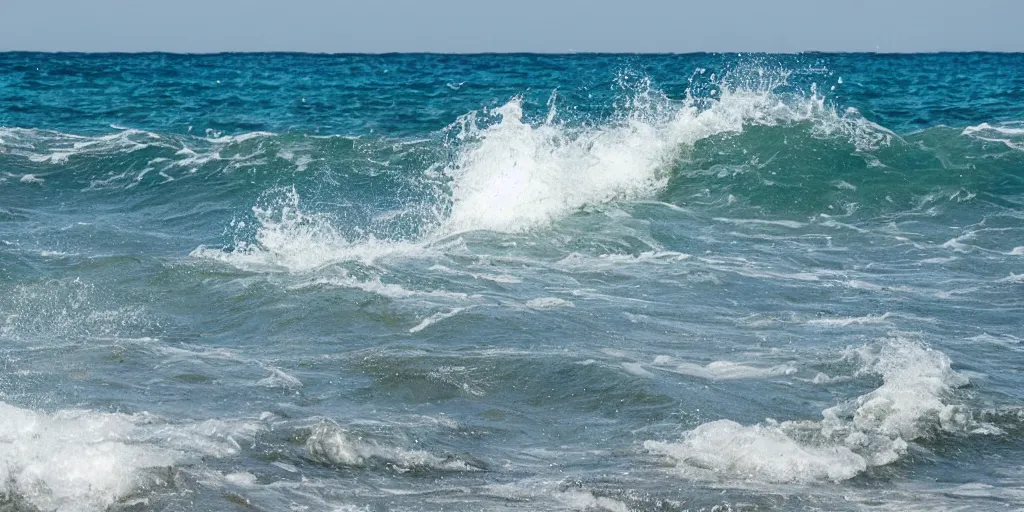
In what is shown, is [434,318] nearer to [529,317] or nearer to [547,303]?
[529,317]

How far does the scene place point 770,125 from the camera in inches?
615

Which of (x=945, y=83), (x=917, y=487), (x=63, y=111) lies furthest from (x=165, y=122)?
(x=945, y=83)

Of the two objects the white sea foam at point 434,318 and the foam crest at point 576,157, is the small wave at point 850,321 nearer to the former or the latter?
the white sea foam at point 434,318

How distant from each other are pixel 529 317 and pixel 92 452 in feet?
11.4

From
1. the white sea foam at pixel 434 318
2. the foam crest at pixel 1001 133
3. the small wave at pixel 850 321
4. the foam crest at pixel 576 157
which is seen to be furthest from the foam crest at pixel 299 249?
the foam crest at pixel 1001 133

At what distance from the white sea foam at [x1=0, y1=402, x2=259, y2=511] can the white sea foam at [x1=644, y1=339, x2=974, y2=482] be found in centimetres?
206

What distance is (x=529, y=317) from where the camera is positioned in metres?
7.39

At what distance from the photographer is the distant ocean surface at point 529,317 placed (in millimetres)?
4676

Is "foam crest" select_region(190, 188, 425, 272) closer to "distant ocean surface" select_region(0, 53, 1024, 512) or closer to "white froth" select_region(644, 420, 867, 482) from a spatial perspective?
"distant ocean surface" select_region(0, 53, 1024, 512)

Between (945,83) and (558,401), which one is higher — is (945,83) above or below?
above

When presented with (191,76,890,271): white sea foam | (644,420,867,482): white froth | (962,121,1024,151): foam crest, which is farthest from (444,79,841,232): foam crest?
(644,420,867,482): white froth

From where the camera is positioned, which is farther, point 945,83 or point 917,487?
point 945,83

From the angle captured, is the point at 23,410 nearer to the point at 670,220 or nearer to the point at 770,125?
the point at 670,220

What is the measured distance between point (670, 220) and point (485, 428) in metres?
6.49
